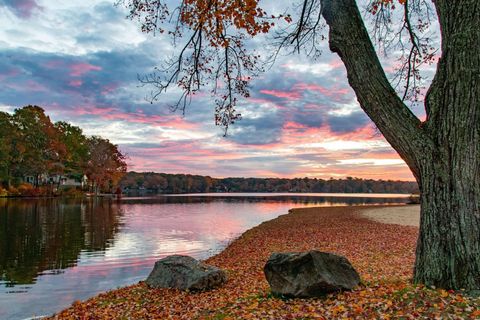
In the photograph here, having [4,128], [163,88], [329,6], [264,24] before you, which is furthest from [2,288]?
[4,128]

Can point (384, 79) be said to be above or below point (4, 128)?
below

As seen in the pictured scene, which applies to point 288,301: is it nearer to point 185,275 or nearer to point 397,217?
point 185,275

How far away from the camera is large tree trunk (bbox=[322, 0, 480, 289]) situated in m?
6.02

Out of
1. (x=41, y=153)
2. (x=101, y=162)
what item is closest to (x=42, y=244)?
(x=41, y=153)

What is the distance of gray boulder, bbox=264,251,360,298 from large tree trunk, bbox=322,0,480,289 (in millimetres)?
1422

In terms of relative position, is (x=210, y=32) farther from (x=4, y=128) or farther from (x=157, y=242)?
(x=4, y=128)

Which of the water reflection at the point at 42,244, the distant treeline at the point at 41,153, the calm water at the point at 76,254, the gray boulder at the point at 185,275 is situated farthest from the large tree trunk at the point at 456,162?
the distant treeline at the point at 41,153

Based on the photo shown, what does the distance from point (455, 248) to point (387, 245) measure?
12061mm

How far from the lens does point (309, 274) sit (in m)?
7.36

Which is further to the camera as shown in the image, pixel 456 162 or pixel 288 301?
pixel 288 301

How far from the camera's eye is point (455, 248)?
6070 mm

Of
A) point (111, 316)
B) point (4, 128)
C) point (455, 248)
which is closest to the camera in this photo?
point (455, 248)

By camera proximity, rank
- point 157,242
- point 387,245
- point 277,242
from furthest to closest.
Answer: point 157,242, point 277,242, point 387,245

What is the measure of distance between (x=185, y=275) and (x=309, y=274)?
13.2 ft
